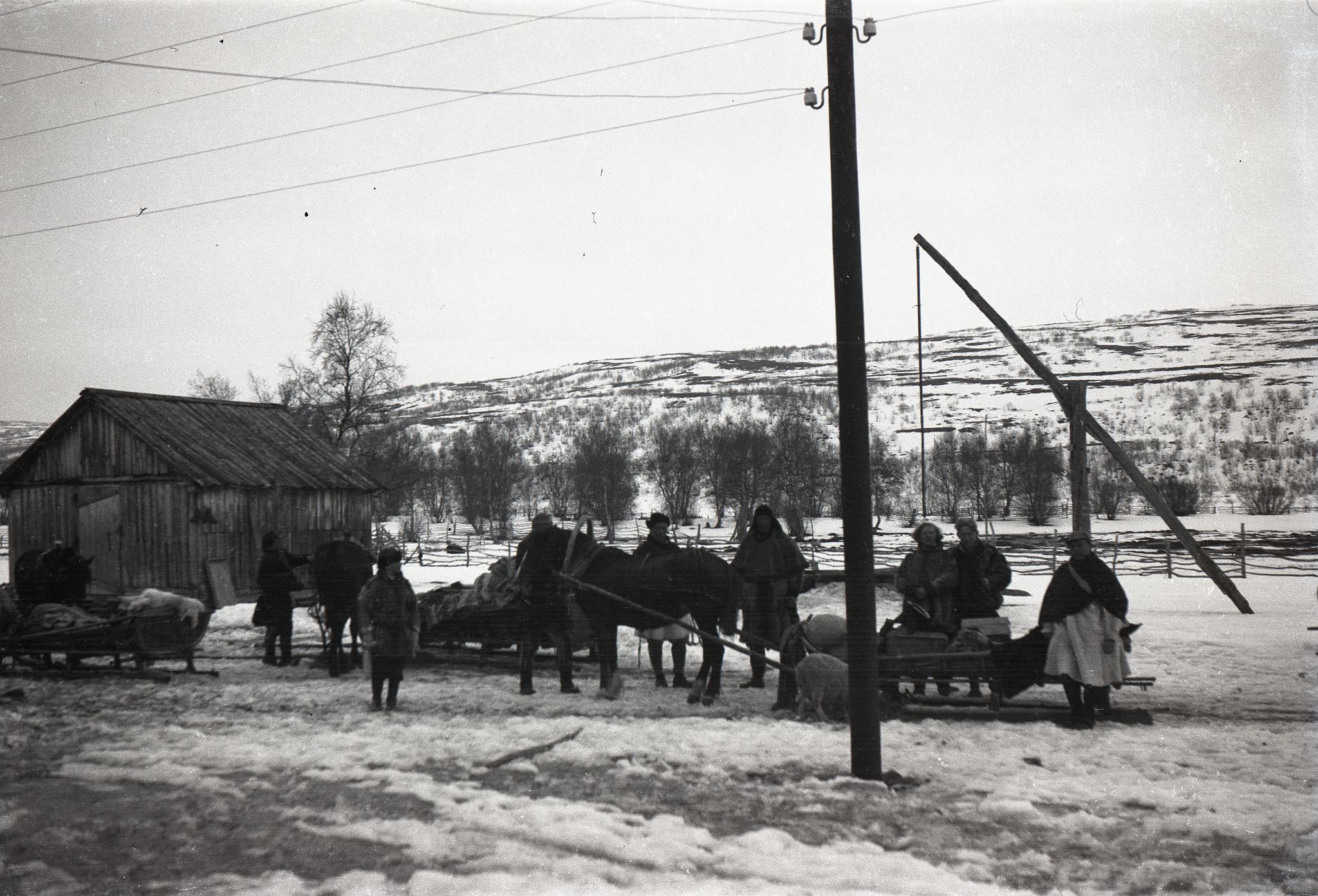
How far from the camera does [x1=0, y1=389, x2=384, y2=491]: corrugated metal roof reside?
76.6 ft

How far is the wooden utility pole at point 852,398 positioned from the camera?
723 centimetres

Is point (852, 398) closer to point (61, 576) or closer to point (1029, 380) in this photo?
point (61, 576)

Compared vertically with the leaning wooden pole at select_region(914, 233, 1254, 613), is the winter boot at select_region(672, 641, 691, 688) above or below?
below

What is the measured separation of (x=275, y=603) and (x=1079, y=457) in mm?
12111

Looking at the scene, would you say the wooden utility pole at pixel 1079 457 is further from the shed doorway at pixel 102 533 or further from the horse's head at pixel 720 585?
the shed doorway at pixel 102 533

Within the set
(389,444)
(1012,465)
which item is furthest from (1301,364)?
(389,444)

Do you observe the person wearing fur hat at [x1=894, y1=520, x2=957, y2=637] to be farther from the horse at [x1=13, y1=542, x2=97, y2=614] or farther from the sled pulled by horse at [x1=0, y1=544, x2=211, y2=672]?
the horse at [x1=13, y1=542, x2=97, y2=614]

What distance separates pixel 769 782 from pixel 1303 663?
8074mm

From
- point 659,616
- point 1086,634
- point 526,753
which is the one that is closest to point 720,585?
point 659,616

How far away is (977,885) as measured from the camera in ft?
17.1

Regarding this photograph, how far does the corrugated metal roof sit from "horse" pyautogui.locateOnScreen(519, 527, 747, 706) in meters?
13.9

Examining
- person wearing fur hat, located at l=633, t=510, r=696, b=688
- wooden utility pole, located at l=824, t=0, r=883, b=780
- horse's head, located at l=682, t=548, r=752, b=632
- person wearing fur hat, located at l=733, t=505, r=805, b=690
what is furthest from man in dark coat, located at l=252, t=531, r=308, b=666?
wooden utility pole, located at l=824, t=0, r=883, b=780

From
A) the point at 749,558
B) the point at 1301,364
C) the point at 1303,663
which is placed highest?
the point at 1301,364

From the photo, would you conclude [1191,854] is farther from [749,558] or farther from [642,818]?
[749,558]
